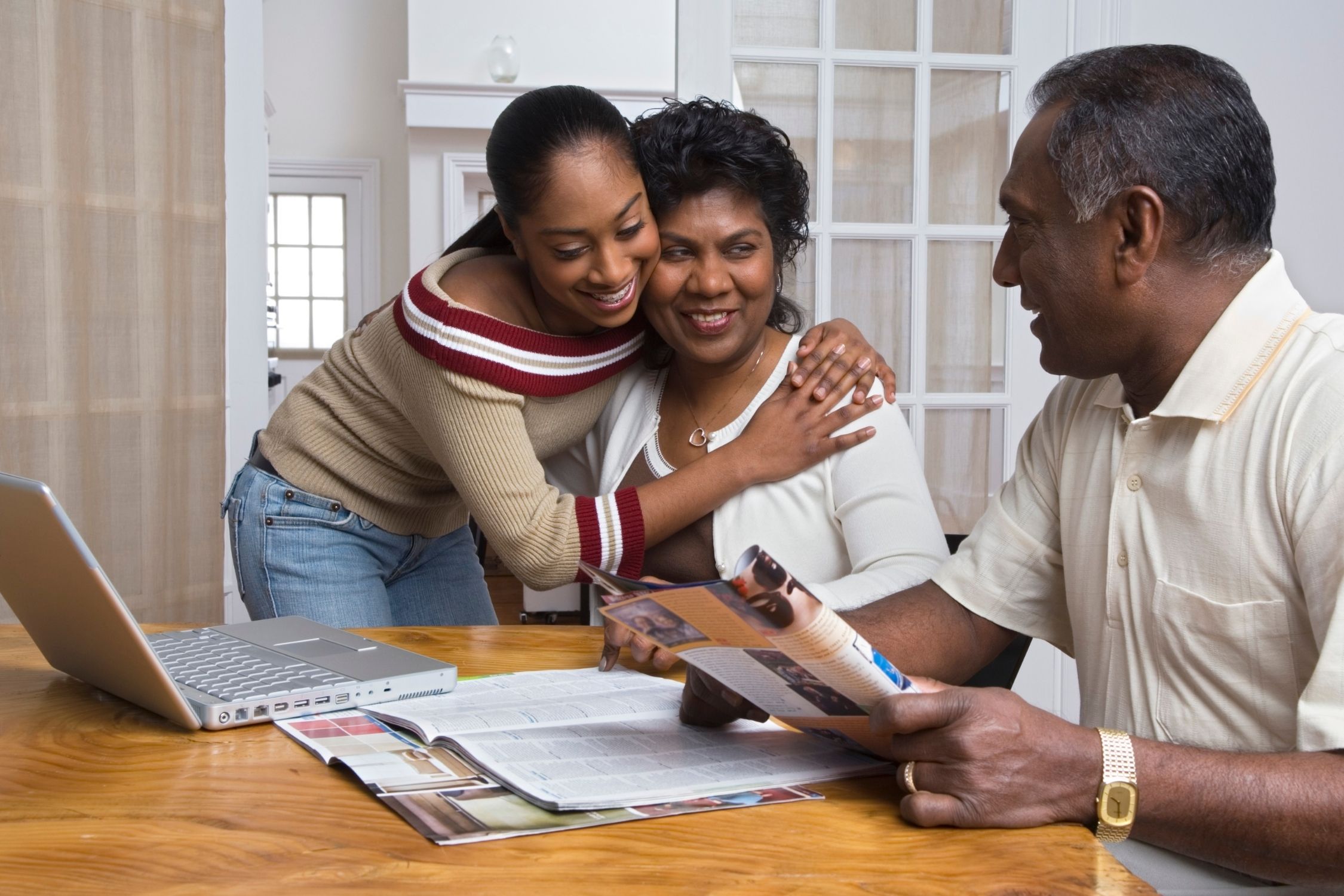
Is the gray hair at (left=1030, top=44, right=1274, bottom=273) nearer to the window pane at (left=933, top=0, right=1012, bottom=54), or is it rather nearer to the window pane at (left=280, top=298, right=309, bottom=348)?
the window pane at (left=933, top=0, right=1012, bottom=54)

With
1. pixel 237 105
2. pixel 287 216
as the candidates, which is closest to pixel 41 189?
pixel 237 105

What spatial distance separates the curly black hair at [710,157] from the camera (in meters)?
1.62

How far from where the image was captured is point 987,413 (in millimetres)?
2715

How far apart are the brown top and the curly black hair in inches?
15.5

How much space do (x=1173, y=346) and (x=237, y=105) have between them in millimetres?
2421

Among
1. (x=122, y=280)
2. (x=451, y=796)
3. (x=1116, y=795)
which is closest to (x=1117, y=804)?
(x=1116, y=795)

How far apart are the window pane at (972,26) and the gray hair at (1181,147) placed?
1544 millimetres

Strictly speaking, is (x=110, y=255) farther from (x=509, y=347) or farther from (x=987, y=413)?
(x=987, y=413)

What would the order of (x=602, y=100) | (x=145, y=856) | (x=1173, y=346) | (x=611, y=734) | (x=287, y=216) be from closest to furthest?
1. (x=145, y=856)
2. (x=611, y=734)
3. (x=1173, y=346)
4. (x=602, y=100)
5. (x=287, y=216)

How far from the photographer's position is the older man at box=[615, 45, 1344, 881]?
896mm

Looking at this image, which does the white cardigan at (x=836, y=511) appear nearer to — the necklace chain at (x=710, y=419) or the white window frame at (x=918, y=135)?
the necklace chain at (x=710, y=419)

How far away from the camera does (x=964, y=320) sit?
269 cm

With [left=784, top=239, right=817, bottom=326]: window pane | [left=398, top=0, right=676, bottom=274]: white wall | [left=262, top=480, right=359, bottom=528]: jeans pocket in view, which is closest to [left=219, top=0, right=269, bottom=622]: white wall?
[left=262, top=480, right=359, bottom=528]: jeans pocket

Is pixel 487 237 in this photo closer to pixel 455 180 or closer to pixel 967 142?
pixel 967 142
